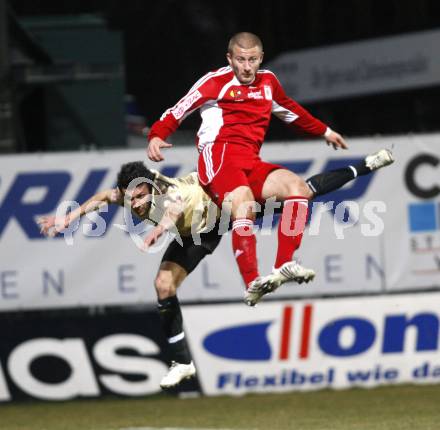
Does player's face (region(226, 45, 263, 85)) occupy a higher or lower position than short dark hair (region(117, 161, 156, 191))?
higher

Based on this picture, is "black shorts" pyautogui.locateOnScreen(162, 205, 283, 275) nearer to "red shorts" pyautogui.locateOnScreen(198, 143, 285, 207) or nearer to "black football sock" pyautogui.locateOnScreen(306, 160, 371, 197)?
"red shorts" pyautogui.locateOnScreen(198, 143, 285, 207)

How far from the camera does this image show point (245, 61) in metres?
11.0

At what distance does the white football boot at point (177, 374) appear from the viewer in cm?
1165

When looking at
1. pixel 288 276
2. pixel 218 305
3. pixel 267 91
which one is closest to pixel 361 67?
pixel 218 305

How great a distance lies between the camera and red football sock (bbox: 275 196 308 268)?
11141 mm

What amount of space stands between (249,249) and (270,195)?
506 millimetres

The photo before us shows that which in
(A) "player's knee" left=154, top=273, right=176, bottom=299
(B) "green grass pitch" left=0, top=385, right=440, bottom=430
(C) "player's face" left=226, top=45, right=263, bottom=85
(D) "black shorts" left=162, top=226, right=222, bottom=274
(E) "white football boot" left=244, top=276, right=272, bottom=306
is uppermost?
(C) "player's face" left=226, top=45, right=263, bottom=85

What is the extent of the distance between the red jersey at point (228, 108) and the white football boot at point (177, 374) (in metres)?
1.81

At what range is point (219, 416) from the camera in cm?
1403

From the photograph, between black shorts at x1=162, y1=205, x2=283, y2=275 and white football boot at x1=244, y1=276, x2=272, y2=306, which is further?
black shorts at x1=162, y1=205, x2=283, y2=275

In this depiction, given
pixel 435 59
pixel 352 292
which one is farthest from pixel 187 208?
pixel 435 59

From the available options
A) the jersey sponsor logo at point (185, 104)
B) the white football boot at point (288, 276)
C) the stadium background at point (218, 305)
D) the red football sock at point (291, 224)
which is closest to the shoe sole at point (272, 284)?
the white football boot at point (288, 276)

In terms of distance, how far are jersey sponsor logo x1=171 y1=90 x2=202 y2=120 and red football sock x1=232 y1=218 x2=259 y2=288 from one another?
92cm

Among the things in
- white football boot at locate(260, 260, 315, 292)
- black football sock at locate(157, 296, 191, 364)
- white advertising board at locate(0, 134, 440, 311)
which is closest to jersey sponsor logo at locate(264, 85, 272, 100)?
white football boot at locate(260, 260, 315, 292)
